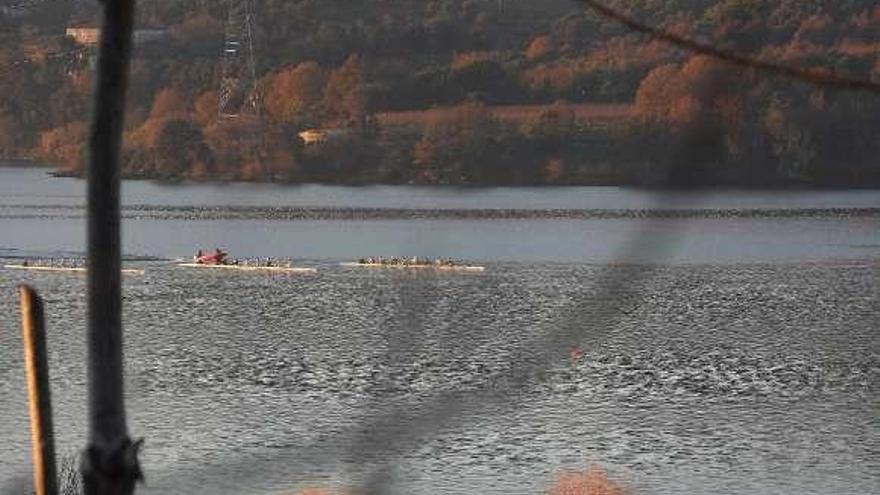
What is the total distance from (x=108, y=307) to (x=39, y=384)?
1526 millimetres

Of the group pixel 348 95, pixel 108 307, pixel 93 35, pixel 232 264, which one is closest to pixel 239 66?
pixel 348 95

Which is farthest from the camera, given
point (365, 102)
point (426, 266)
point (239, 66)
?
point (239, 66)

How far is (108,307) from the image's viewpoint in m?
2.91

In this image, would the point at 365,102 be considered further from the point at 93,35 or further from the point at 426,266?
the point at 426,266

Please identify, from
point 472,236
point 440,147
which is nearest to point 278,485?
point 472,236

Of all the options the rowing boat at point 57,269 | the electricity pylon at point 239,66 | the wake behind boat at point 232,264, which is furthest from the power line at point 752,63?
the electricity pylon at point 239,66

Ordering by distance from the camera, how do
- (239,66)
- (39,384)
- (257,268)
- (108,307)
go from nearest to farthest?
(108,307), (39,384), (257,268), (239,66)

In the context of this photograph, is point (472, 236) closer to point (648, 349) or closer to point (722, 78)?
point (648, 349)

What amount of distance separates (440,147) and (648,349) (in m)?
55.7

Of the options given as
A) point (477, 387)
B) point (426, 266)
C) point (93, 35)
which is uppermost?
point (93, 35)

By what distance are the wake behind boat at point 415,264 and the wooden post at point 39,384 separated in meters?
40.9

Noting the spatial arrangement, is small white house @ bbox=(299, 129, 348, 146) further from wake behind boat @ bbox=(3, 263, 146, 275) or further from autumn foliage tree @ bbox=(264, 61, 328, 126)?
wake behind boat @ bbox=(3, 263, 146, 275)

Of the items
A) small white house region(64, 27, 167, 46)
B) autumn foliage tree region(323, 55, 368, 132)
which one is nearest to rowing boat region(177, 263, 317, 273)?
autumn foliage tree region(323, 55, 368, 132)

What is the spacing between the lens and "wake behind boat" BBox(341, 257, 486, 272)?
151ft
